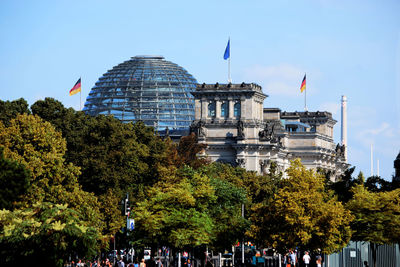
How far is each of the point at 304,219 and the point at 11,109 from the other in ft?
141

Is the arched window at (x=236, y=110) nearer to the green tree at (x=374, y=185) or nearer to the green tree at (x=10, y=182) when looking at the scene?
the green tree at (x=374, y=185)

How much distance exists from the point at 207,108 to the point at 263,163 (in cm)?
1551

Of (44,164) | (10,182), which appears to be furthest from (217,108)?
(10,182)

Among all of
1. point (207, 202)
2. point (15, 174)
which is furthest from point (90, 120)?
point (15, 174)

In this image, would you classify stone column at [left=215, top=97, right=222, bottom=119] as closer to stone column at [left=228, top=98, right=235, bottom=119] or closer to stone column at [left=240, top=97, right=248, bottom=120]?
stone column at [left=228, top=98, right=235, bottom=119]

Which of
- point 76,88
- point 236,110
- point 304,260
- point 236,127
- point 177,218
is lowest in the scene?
point 304,260

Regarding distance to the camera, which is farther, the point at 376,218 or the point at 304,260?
the point at 376,218

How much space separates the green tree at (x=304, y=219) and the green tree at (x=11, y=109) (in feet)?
118

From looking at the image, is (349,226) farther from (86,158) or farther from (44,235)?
(86,158)

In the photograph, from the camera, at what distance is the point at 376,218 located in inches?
3059

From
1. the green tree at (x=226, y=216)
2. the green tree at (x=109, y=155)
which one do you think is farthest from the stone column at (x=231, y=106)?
the green tree at (x=226, y=216)

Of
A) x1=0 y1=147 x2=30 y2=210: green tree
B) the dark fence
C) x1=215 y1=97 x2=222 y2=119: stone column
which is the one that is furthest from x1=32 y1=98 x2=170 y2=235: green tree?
x1=215 y1=97 x2=222 y2=119: stone column

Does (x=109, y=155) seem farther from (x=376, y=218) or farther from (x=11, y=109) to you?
(x=376, y=218)

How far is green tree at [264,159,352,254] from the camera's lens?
71.4 metres
